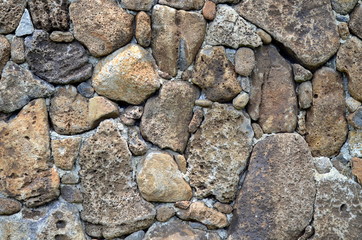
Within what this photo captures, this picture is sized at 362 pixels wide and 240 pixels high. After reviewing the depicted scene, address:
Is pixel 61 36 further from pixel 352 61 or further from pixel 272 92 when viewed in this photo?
pixel 352 61

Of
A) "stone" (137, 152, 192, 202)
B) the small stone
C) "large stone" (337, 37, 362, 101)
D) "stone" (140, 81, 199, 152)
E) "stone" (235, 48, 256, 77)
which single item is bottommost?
"stone" (137, 152, 192, 202)

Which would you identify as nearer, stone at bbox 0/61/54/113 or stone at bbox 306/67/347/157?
stone at bbox 0/61/54/113

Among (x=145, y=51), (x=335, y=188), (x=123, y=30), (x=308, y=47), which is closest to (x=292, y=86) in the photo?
(x=308, y=47)

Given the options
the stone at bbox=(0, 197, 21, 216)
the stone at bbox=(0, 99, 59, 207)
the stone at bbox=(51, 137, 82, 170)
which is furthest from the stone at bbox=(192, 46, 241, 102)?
the stone at bbox=(0, 197, 21, 216)

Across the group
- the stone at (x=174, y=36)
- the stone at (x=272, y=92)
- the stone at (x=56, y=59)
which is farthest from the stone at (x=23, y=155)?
the stone at (x=272, y=92)

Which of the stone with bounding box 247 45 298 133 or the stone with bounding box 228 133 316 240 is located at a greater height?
the stone with bounding box 247 45 298 133

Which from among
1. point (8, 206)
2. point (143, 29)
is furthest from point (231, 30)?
point (8, 206)

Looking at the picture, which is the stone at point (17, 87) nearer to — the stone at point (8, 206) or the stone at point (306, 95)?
the stone at point (8, 206)

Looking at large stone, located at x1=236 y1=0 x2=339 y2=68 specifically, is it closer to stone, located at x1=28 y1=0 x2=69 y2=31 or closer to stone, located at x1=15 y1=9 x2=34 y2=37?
stone, located at x1=28 y1=0 x2=69 y2=31
